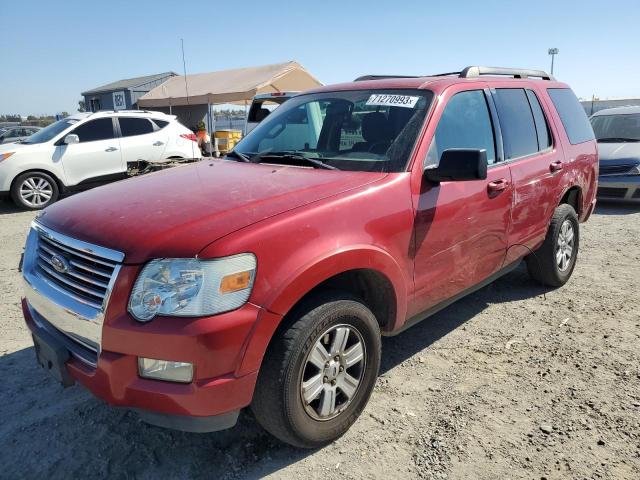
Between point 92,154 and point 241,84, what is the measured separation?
10955 mm

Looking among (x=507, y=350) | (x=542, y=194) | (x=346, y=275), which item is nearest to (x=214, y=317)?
(x=346, y=275)

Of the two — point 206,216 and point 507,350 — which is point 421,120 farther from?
point 507,350

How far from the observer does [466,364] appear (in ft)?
11.3

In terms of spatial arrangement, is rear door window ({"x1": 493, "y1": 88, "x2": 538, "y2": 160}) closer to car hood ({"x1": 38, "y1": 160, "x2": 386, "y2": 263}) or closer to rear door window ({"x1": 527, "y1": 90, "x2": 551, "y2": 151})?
rear door window ({"x1": 527, "y1": 90, "x2": 551, "y2": 151})

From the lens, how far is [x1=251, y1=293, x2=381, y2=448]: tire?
2.23 meters

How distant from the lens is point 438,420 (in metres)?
2.80

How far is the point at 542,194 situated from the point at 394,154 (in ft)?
5.95

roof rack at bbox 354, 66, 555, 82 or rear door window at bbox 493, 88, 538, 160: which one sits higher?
roof rack at bbox 354, 66, 555, 82

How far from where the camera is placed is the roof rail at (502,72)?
3723 mm

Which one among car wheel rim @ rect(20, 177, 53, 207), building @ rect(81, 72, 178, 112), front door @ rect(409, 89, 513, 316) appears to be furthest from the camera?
building @ rect(81, 72, 178, 112)

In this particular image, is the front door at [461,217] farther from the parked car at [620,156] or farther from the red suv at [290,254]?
the parked car at [620,156]

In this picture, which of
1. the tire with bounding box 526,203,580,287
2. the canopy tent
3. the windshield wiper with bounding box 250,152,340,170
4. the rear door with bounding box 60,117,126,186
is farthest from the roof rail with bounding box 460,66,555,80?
the canopy tent

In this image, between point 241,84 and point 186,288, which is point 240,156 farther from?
point 241,84

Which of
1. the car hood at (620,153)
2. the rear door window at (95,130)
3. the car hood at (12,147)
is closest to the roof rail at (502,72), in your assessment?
the car hood at (620,153)
